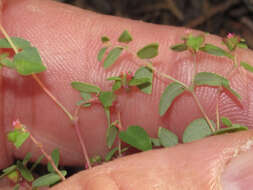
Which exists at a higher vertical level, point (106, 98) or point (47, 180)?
point (106, 98)

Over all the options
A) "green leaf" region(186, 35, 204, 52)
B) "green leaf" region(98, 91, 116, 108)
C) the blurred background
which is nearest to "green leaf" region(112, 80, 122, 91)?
"green leaf" region(98, 91, 116, 108)

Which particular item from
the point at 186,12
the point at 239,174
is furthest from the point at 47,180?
the point at 186,12

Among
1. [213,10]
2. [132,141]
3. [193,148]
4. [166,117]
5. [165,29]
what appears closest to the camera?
[193,148]

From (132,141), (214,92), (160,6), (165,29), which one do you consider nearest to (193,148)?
(132,141)

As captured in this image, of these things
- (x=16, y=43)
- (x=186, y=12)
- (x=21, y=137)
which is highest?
(x=186, y=12)

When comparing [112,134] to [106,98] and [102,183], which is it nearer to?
[106,98]

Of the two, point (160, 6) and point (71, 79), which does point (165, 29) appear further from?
point (160, 6)
